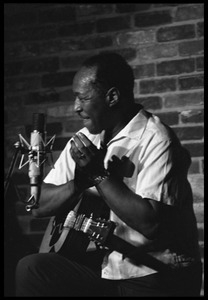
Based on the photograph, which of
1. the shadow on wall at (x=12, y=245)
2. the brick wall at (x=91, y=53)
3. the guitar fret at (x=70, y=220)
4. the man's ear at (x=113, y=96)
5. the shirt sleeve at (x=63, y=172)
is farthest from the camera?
the shadow on wall at (x=12, y=245)

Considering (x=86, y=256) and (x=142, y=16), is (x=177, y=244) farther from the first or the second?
(x=142, y=16)

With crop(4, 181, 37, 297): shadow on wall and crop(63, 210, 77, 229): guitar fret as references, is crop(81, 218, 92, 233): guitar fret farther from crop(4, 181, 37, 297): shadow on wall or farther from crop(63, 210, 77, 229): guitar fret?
crop(4, 181, 37, 297): shadow on wall

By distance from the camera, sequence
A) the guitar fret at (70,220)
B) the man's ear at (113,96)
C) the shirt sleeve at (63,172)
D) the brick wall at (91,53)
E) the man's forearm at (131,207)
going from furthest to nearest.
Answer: the brick wall at (91,53) → the shirt sleeve at (63,172) → the man's ear at (113,96) → the guitar fret at (70,220) → the man's forearm at (131,207)

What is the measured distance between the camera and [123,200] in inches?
94.2

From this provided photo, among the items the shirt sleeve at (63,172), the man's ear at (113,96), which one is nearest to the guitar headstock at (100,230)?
the shirt sleeve at (63,172)

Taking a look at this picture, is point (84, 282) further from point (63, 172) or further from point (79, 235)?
point (63, 172)

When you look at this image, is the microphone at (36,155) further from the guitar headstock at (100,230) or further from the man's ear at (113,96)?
the man's ear at (113,96)

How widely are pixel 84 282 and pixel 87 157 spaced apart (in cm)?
58

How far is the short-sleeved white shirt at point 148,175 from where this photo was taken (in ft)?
8.04

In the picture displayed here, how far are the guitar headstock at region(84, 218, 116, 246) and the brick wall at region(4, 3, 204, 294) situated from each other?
915 millimetres

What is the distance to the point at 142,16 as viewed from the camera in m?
3.39

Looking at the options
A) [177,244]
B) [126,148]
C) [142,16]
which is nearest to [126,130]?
[126,148]

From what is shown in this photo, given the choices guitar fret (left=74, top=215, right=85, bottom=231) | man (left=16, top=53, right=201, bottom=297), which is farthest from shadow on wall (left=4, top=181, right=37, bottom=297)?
guitar fret (left=74, top=215, right=85, bottom=231)
